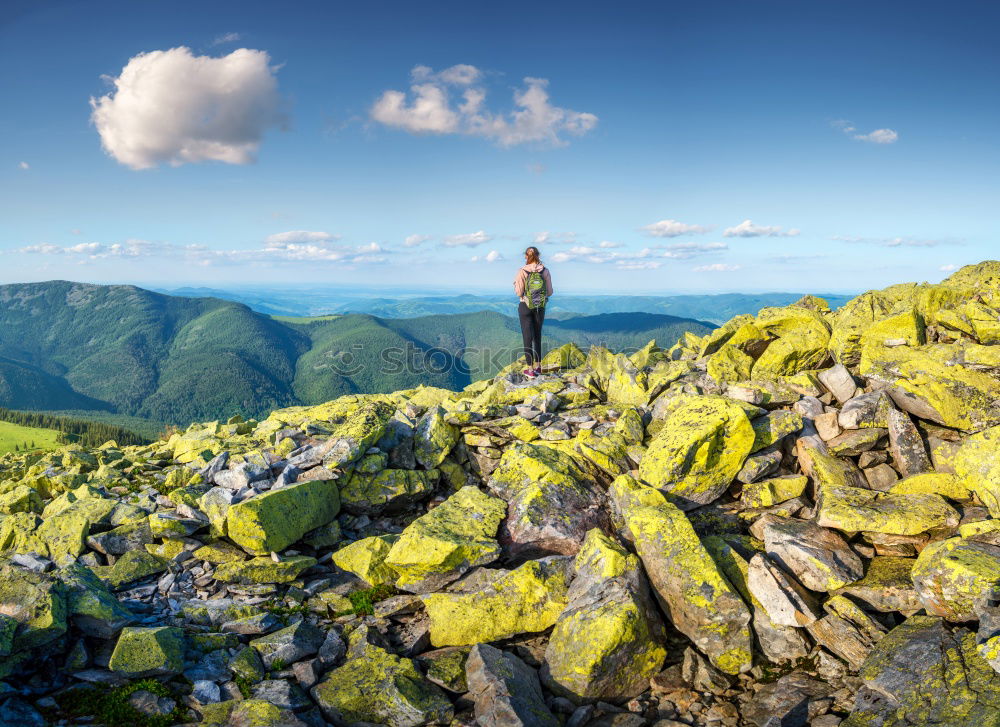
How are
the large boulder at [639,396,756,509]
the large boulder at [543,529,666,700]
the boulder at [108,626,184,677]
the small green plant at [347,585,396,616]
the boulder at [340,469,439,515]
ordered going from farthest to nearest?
the boulder at [340,469,439,515] < the large boulder at [639,396,756,509] < the small green plant at [347,585,396,616] < the large boulder at [543,529,666,700] < the boulder at [108,626,184,677]

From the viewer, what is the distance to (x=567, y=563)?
38.2 feet

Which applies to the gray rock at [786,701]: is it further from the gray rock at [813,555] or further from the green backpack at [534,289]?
the green backpack at [534,289]

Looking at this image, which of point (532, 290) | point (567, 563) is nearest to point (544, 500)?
point (567, 563)

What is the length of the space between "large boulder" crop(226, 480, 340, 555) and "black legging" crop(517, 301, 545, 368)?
37.7 ft

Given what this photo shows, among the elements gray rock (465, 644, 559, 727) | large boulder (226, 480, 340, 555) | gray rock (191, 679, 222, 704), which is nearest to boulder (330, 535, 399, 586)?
large boulder (226, 480, 340, 555)

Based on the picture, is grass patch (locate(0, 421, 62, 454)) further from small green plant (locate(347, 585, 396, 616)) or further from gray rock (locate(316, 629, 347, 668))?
gray rock (locate(316, 629, 347, 668))

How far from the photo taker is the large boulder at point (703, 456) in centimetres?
1338

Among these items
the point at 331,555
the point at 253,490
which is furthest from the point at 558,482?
the point at 253,490

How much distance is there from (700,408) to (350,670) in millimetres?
10473

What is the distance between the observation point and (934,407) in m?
13.5

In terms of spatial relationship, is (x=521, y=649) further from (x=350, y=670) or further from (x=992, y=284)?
(x=992, y=284)

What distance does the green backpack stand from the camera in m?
22.0

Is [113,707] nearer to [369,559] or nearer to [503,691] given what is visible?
[369,559]

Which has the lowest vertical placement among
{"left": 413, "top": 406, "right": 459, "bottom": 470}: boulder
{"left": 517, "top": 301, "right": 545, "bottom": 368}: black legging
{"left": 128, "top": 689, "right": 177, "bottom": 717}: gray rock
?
{"left": 128, "top": 689, "right": 177, "bottom": 717}: gray rock
